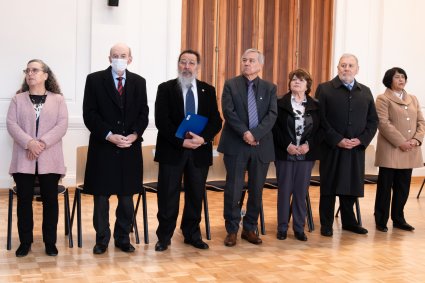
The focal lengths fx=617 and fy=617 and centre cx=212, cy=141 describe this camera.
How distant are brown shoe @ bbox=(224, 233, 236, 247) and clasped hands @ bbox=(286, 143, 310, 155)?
853 millimetres

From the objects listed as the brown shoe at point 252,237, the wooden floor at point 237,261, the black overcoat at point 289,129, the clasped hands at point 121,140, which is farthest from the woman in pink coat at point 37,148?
the black overcoat at point 289,129

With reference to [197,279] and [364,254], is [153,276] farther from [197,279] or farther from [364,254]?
[364,254]

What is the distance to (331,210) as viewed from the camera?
5.67 m

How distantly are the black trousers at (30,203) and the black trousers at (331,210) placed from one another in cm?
243

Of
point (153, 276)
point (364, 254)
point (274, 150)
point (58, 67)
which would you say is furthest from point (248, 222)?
point (58, 67)

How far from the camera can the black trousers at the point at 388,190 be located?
589cm

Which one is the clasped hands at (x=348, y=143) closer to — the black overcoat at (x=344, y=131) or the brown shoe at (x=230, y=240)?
the black overcoat at (x=344, y=131)

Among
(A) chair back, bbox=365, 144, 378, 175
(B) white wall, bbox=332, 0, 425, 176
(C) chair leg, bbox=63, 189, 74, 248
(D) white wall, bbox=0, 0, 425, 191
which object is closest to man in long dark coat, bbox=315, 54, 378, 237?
(A) chair back, bbox=365, 144, 378, 175

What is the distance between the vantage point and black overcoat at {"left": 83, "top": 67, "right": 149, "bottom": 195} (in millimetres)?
4645

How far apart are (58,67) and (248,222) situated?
3788mm

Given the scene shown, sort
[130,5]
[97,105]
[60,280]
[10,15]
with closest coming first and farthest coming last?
[60,280]
[97,105]
[10,15]
[130,5]

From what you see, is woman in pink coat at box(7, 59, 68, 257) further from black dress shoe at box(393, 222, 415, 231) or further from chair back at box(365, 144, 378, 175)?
chair back at box(365, 144, 378, 175)

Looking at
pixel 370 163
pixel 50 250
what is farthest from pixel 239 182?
pixel 370 163

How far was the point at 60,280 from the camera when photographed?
3.94 metres
